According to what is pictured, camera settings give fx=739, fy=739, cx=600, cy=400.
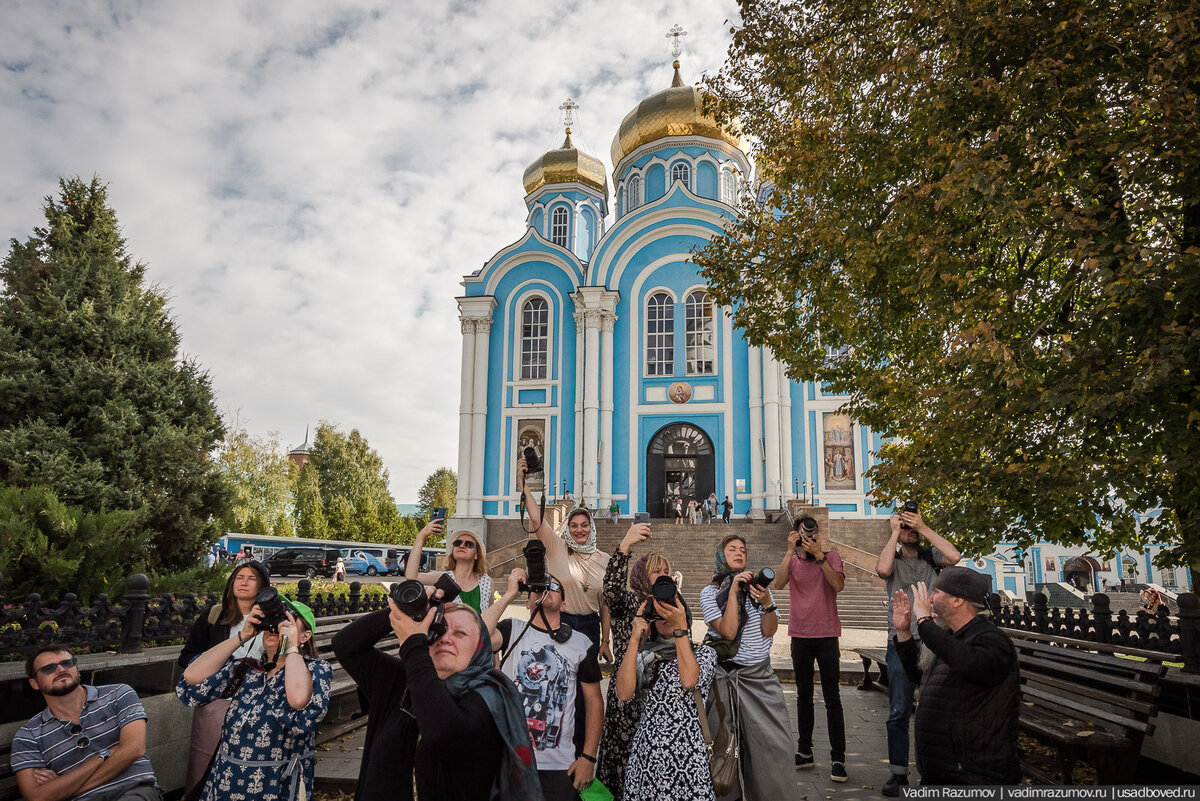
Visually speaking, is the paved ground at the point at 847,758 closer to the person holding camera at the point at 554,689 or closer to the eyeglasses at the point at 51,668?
the person holding camera at the point at 554,689

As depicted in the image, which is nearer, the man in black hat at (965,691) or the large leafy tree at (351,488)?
the man in black hat at (965,691)

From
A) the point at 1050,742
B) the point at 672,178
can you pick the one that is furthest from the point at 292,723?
the point at 672,178

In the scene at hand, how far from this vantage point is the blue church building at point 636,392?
23.5 metres

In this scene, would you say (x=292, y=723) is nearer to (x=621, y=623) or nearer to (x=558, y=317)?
(x=621, y=623)

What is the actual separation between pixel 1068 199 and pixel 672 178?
2515 cm

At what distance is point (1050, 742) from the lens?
15.2 feet

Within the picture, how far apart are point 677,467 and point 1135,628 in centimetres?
1846

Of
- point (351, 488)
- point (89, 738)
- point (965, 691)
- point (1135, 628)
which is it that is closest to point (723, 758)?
point (965, 691)

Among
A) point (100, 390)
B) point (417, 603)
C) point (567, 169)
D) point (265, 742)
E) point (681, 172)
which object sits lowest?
point (265, 742)

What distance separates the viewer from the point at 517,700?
7.86 feet

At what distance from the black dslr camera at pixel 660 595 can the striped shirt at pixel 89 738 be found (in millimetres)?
2565

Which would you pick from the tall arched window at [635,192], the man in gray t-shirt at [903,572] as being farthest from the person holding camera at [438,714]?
the tall arched window at [635,192]

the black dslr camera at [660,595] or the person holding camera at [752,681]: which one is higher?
the black dslr camera at [660,595]

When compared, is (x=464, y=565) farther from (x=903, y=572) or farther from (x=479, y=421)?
(x=479, y=421)
